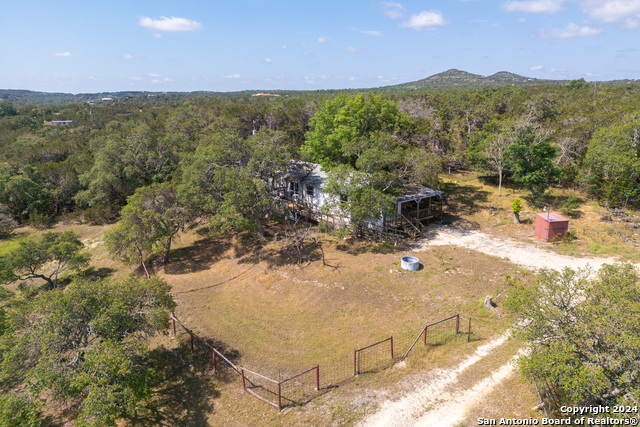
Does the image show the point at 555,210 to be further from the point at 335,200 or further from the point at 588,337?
the point at 588,337

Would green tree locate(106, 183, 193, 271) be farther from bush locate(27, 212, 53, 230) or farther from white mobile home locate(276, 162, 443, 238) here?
bush locate(27, 212, 53, 230)

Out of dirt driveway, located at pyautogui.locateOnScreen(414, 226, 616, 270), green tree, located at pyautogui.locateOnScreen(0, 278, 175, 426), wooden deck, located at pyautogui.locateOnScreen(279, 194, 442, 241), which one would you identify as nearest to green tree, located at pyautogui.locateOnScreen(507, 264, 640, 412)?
dirt driveway, located at pyautogui.locateOnScreen(414, 226, 616, 270)

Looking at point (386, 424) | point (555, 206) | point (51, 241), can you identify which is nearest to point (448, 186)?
point (555, 206)

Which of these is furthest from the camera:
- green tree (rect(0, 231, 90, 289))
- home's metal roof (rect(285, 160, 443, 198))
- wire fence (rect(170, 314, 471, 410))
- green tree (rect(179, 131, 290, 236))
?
home's metal roof (rect(285, 160, 443, 198))

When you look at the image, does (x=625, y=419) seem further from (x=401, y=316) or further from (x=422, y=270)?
(x=422, y=270)

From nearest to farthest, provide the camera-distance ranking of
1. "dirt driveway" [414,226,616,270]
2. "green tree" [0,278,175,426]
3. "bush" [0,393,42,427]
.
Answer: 1. "bush" [0,393,42,427]
2. "green tree" [0,278,175,426]
3. "dirt driveway" [414,226,616,270]

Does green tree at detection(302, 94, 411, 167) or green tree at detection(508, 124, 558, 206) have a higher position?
green tree at detection(302, 94, 411, 167)

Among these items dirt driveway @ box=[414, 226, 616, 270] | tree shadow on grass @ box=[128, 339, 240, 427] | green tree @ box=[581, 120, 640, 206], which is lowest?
tree shadow on grass @ box=[128, 339, 240, 427]

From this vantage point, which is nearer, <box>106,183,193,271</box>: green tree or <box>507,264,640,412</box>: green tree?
<box>507,264,640,412</box>: green tree
